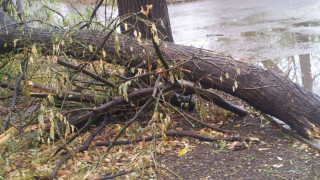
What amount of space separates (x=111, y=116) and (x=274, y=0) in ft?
38.7

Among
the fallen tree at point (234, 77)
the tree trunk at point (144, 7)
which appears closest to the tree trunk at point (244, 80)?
Answer: the fallen tree at point (234, 77)

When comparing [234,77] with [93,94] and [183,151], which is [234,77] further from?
[93,94]

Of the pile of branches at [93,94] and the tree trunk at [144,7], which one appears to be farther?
the tree trunk at [144,7]

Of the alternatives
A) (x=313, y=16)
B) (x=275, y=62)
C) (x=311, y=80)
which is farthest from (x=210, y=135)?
(x=313, y=16)

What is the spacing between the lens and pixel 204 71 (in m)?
3.93

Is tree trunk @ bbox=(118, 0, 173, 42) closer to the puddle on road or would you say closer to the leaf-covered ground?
the puddle on road

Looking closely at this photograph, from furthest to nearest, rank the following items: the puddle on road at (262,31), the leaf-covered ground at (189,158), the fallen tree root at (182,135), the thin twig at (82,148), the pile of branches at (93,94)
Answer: the puddle on road at (262,31)
the fallen tree root at (182,135)
the pile of branches at (93,94)
the thin twig at (82,148)
the leaf-covered ground at (189,158)

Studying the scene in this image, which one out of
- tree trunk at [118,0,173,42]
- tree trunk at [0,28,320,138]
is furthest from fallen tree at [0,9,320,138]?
tree trunk at [118,0,173,42]

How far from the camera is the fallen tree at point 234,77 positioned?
142 inches

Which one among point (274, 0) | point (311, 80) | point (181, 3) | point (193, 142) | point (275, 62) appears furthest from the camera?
point (181, 3)

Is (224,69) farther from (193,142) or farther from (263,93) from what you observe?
(193,142)

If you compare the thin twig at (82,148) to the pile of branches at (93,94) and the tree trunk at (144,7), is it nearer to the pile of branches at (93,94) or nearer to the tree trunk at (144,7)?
the pile of branches at (93,94)

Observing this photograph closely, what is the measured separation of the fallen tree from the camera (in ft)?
11.8

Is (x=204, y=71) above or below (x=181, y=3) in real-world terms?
below
